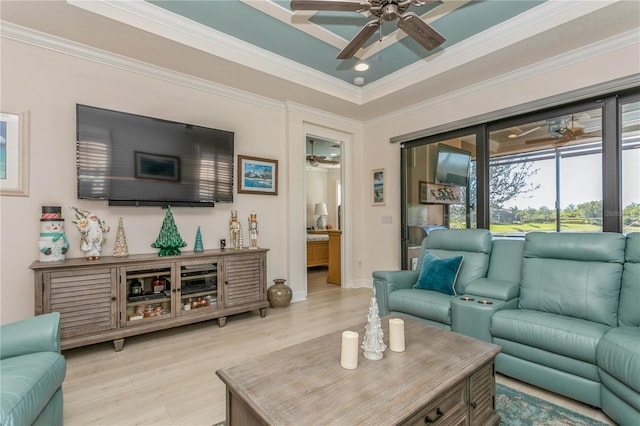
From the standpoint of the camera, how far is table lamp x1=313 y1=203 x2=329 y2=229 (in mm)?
8484

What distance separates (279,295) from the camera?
Answer: 3887 mm

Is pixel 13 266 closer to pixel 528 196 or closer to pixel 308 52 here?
pixel 308 52

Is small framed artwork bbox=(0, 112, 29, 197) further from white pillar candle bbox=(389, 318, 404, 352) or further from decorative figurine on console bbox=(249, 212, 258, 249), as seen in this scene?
white pillar candle bbox=(389, 318, 404, 352)

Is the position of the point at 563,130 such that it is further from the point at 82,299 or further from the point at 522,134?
the point at 82,299

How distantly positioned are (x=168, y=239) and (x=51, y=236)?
901 millimetres

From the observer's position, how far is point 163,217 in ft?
10.8

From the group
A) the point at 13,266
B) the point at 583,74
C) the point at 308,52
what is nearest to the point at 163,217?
the point at 13,266

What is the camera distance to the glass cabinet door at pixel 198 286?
3.05 m

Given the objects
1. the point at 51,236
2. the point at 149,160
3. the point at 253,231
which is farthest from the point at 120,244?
the point at 253,231

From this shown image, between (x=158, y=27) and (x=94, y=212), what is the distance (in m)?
1.81

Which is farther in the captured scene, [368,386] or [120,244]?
[120,244]

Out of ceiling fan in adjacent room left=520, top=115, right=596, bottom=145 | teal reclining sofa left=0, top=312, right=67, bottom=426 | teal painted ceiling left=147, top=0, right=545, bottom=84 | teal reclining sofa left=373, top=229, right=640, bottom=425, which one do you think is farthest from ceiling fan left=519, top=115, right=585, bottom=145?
teal reclining sofa left=0, top=312, right=67, bottom=426

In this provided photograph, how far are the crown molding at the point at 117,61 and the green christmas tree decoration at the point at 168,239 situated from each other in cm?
146

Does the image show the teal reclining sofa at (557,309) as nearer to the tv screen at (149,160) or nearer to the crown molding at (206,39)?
the tv screen at (149,160)
